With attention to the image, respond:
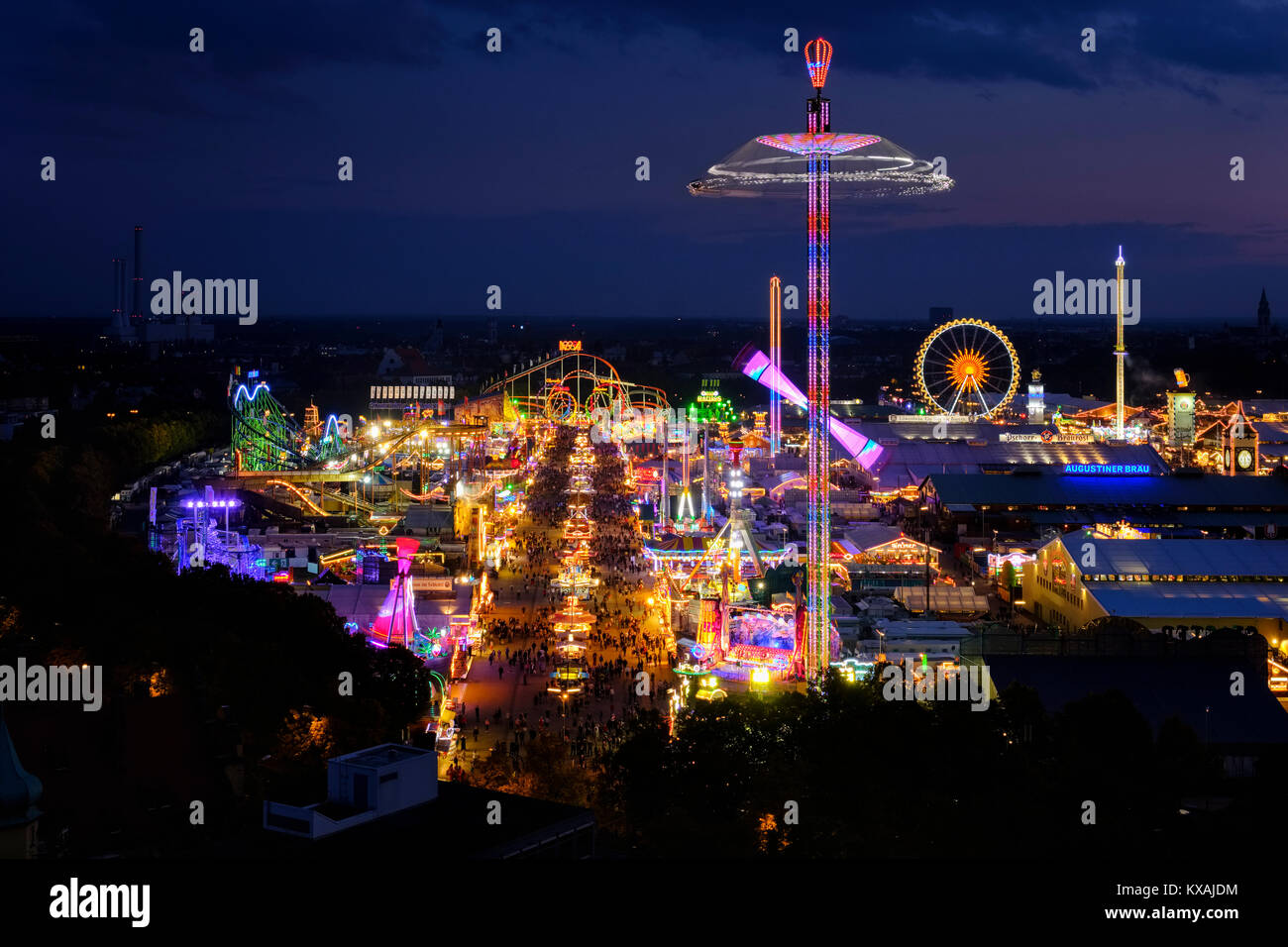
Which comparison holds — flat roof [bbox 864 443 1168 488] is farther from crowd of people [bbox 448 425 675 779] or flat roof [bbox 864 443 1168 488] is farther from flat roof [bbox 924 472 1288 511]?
crowd of people [bbox 448 425 675 779]

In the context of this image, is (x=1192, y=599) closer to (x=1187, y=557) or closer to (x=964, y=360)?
(x=1187, y=557)

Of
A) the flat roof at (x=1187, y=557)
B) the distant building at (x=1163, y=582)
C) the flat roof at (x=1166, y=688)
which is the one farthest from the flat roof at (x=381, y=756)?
the flat roof at (x=1187, y=557)

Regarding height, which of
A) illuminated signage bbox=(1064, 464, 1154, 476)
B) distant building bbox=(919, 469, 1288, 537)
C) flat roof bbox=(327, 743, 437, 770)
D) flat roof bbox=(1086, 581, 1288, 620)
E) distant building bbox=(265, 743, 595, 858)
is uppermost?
illuminated signage bbox=(1064, 464, 1154, 476)

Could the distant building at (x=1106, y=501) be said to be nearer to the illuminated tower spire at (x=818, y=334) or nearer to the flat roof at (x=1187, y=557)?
the flat roof at (x=1187, y=557)

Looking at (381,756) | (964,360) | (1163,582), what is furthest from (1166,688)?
(964,360)

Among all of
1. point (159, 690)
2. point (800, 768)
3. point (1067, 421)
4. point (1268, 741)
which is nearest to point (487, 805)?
point (800, 768)

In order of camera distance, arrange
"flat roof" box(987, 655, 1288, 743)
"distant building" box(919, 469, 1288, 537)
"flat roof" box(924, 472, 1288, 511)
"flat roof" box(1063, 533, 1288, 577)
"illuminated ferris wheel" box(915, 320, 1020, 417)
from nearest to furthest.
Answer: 1. "flat roof" box(987, 655, 1288, 743)
2. "flat roof" box(1063, 533, 1288, 577)
3. "distant building" box(919, 469, 1288, 537)
4. "flat roof" box(924, 472, 1288, 511)
5. "illuminated ferris wheel" box(915, 320, 1020, 417)

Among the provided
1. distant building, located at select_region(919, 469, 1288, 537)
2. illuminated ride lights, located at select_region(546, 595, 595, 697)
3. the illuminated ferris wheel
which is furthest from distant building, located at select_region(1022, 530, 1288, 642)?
the illuminated ferris wheel
